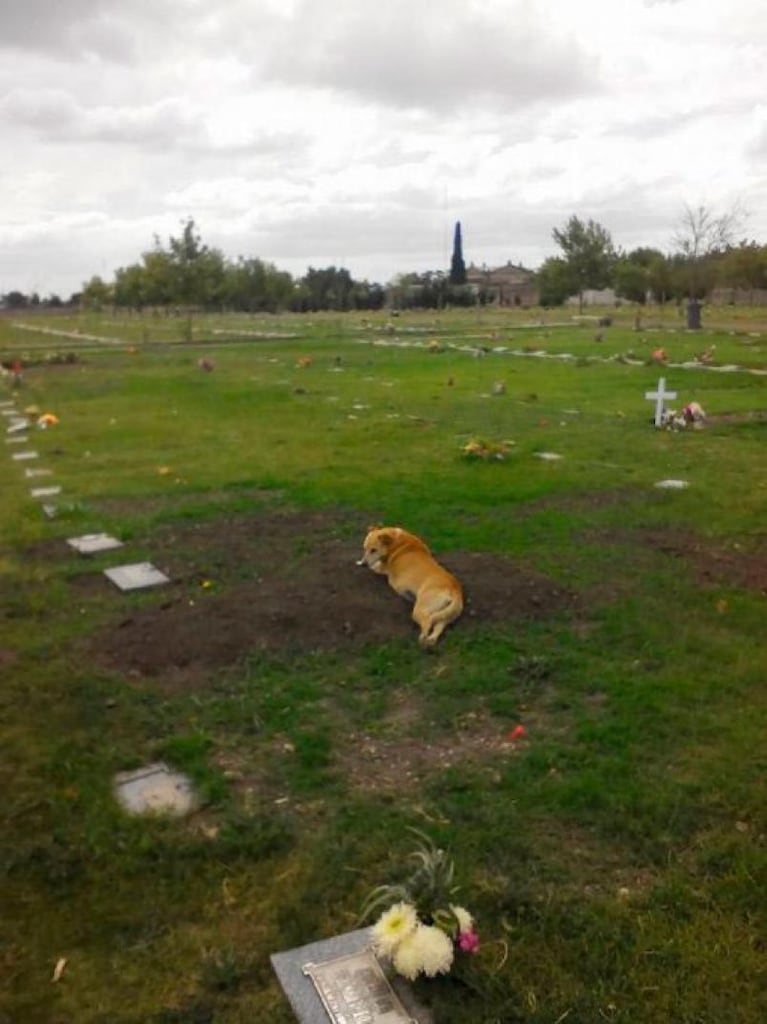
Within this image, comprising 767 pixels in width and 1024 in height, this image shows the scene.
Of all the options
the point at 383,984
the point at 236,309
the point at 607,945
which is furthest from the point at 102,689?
the point at 236,309

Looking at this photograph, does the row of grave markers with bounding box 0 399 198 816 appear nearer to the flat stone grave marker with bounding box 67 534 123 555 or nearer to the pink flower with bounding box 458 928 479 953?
the flat stone grave marker with bounding box 67 534 123 555

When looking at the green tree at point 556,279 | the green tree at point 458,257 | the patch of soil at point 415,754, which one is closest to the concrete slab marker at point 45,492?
the patch of soil at point 415,754

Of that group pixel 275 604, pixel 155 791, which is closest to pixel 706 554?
pixel 275 604

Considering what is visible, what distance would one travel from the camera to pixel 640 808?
304cm

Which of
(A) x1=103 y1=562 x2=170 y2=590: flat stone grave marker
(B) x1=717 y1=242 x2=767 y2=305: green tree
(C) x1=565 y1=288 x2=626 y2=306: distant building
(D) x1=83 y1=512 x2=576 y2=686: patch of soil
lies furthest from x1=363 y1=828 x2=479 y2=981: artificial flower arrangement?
(C) x1=565 y1=288 x2=626 y2=306: distant building

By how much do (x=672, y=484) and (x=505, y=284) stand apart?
8513cm

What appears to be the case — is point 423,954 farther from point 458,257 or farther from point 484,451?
point 458,257

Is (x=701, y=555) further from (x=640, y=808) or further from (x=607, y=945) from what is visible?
(x=607, y=945)

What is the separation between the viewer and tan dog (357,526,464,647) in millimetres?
4574

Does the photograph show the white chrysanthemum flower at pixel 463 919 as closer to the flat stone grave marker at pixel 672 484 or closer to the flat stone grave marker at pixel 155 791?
the flat stone grave marker at pixel 155 791

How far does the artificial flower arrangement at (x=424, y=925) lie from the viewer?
2.26m

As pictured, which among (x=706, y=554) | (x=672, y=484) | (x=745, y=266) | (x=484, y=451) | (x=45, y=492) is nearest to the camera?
(x=706, y=554)

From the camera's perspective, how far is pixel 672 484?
768cm

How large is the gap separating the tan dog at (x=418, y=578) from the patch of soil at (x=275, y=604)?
0.26 ft
